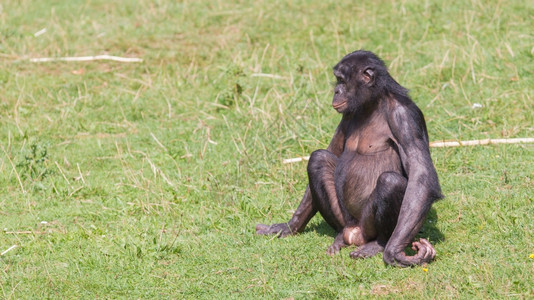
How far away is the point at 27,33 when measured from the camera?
39.7ft

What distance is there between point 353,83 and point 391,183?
892 millimetres

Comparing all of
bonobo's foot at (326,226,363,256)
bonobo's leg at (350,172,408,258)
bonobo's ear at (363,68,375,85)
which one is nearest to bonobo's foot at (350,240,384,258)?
bonobo's leg at (350,172,408,258)

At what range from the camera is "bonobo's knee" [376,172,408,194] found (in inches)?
215

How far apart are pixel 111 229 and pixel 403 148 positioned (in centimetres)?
268

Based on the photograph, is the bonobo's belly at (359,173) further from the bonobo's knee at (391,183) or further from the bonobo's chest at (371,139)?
the bonobo's knee at (391,183)

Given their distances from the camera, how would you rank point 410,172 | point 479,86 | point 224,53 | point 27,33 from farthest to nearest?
1. point 27,33
2. point 224,53
3. point 479,86
4. point 410,172

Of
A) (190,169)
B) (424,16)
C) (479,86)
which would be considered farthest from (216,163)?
(424,16)

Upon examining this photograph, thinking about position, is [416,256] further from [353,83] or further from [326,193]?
[353,83]

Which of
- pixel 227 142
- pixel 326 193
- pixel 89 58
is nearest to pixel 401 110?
pixel 326 193

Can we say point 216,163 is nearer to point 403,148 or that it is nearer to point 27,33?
point 403,148

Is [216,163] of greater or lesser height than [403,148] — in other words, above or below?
below

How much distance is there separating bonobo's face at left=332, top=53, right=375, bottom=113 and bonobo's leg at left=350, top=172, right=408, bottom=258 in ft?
2.19

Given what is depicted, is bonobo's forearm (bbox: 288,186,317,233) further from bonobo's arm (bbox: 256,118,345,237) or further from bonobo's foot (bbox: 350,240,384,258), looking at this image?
bonobo's foot (bbox: 350,240,384,258)

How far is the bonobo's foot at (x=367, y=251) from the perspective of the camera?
5.57 m
